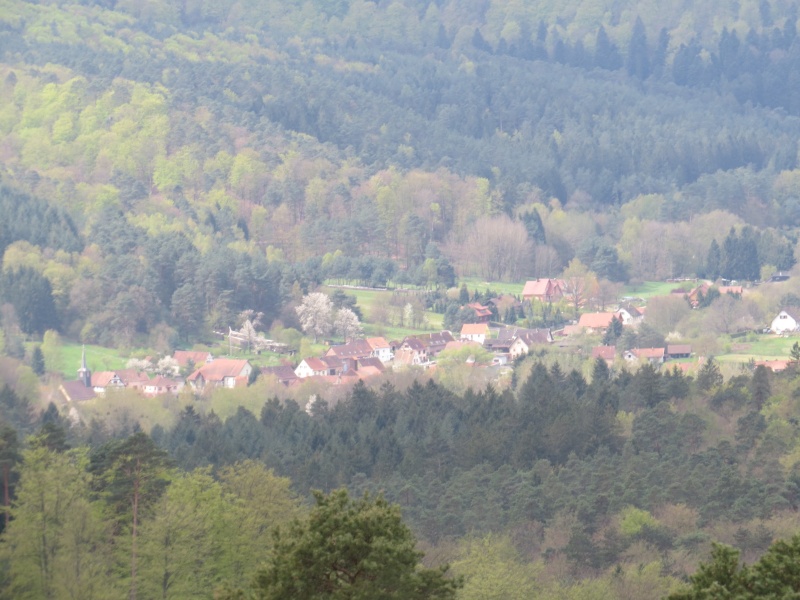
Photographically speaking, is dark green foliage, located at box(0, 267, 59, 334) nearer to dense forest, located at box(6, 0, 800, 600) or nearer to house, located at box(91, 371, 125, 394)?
dense forest, located at box(6, 0, 800, 600)

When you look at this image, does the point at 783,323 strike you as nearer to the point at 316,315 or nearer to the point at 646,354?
the point at 646,354

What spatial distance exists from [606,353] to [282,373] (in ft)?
60.0

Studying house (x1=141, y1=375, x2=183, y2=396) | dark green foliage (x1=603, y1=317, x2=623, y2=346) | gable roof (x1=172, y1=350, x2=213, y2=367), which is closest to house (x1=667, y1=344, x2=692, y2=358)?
dark green foliage (x1=603, y1=317, x2=623, y2=346)

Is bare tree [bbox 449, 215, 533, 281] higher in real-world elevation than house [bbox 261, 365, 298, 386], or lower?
higher

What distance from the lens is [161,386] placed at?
104 m

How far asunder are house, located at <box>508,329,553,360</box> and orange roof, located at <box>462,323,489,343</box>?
90.3 inches

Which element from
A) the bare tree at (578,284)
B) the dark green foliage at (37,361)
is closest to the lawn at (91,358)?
the dark green foliage at (37,361)

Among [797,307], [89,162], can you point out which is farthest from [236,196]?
[797,307]

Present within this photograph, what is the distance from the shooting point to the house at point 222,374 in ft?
343

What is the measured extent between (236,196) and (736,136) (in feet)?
202

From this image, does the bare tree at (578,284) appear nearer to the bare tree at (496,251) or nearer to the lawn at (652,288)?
the lawn at (652,288)

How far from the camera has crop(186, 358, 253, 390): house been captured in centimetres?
10469

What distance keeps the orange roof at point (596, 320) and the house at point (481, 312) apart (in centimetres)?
609

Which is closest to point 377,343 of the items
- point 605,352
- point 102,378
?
point 605,352
